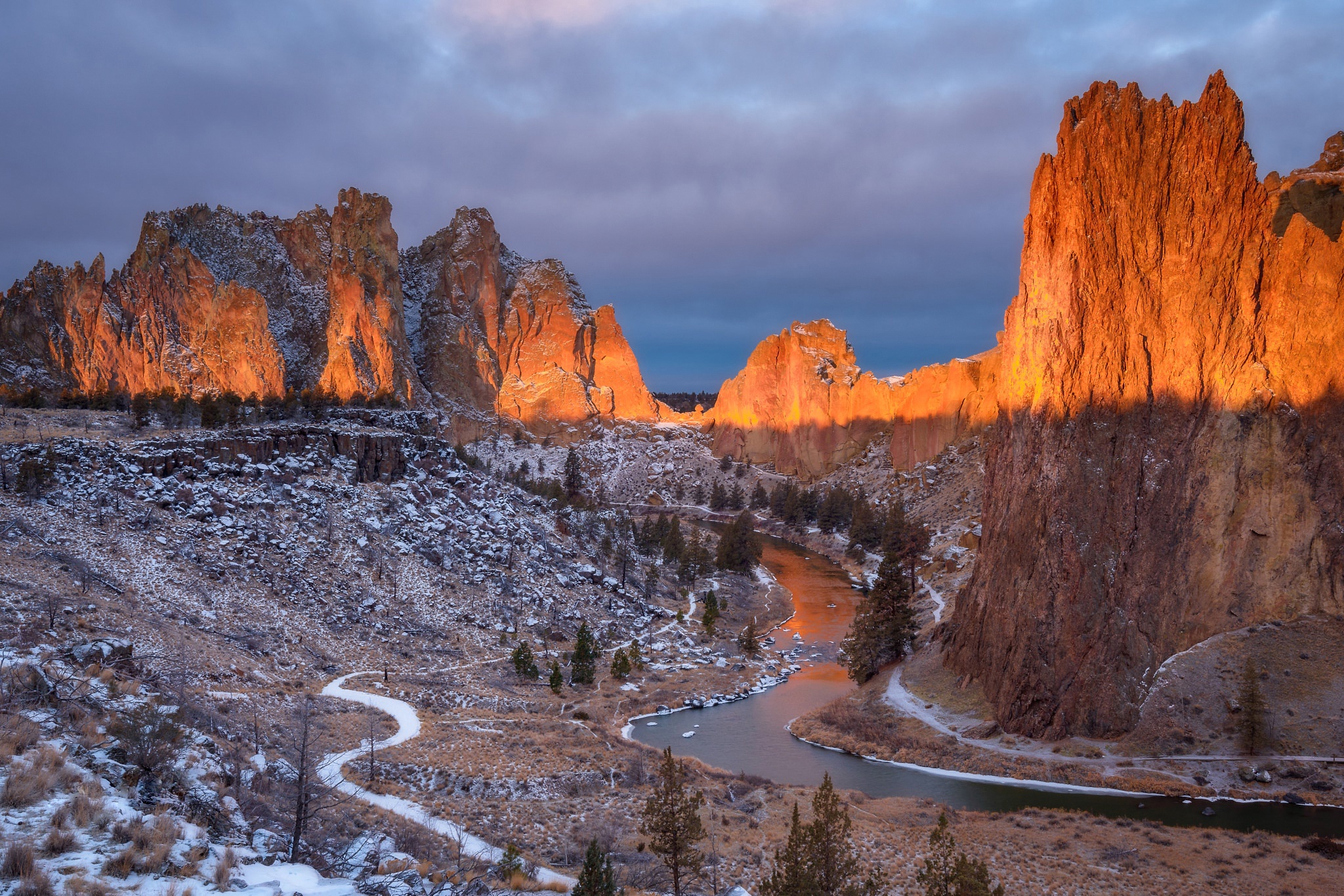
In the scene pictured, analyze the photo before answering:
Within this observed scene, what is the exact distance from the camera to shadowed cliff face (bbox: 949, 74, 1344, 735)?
35875mm

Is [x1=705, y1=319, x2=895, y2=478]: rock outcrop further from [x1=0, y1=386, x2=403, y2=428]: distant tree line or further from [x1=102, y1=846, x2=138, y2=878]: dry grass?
[x1=102, y1=846, x2=138, y2=878]: dry grass

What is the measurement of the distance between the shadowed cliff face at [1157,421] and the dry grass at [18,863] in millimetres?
39896

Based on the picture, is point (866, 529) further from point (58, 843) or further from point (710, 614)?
point (58, 843)

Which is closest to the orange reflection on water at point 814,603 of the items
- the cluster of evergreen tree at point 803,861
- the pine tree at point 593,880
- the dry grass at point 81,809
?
the cluster of evergreen tree at point 803,861

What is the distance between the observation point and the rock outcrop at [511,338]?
170375 millimetres

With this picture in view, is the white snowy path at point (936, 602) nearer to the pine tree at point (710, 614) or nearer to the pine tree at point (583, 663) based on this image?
the pine tree at point (710, 614)

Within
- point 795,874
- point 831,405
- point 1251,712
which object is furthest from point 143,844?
point 831,405

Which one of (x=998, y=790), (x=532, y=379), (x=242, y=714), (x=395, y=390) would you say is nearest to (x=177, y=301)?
(x=395, y=390)

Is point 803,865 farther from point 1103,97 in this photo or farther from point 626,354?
point 626,354

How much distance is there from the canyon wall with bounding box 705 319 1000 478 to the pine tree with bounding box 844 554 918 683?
74955 mm

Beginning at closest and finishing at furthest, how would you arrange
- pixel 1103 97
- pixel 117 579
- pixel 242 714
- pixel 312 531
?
pixel 242 714 → pixel 117 579 → pixel 1103 97 → pixel 312 531

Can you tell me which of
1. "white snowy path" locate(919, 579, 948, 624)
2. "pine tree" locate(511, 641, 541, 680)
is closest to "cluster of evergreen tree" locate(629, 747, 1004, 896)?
"pine tree" locate(511, 641, 541, 680)

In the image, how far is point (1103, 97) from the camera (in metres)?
42.6

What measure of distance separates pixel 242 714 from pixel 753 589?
58613mm
